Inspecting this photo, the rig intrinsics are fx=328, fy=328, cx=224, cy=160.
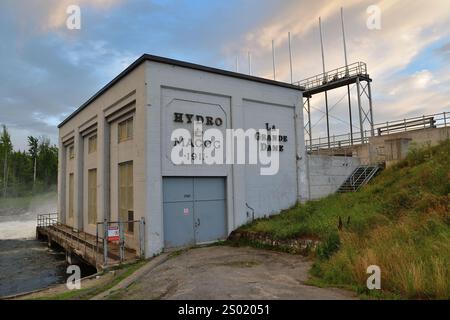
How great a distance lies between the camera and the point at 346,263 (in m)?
7.40

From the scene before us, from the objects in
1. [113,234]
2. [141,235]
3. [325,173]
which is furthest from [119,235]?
[325,173]

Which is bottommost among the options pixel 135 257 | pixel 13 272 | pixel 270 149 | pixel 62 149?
pixel 13 272

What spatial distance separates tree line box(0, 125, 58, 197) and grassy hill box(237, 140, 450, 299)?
5938cm

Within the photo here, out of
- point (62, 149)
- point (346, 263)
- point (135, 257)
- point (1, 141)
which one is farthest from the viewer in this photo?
point (1, 141)

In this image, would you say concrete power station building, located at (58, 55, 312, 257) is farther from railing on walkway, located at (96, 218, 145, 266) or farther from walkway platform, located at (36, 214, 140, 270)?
walkway platform, located at (36, 214, 140, 270)

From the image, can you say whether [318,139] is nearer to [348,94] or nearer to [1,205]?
[348,94]

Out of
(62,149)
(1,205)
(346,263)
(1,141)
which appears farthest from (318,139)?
(1,141)

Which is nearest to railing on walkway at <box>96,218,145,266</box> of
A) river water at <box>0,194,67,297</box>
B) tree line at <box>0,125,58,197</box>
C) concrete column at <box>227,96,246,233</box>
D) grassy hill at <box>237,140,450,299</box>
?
river water at <box>0,194,67,297</box>

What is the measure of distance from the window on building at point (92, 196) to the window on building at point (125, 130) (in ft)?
15.0

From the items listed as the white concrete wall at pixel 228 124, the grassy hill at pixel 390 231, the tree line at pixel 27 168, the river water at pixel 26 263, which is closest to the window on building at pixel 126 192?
the white concrete wall at pixel 228 124

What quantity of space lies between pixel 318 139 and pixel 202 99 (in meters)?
19.3

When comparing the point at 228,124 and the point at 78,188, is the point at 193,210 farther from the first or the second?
the point at 78,188

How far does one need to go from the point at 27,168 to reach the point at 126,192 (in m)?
59.7

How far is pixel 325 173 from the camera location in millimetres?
18375
